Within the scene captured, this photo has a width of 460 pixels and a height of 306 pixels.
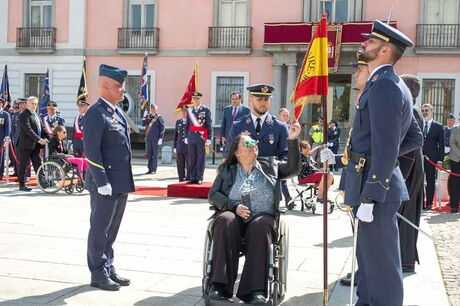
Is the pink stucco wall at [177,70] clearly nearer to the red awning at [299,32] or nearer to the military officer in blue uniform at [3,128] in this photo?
the red awning at [299,32]

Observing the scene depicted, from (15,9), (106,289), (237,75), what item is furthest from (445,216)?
(15,9)

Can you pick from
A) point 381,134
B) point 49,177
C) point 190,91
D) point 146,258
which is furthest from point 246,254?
point 190,91

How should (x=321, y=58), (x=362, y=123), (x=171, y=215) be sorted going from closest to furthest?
(x=362, y=123), (x=321, y=58), (x=171, y=215)

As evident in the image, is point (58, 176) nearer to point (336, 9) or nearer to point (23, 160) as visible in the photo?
point (23, 160)

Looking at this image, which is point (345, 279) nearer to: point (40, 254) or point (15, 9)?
point (40, 254)

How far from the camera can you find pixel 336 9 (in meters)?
25.2

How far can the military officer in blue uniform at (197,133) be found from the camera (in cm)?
1346

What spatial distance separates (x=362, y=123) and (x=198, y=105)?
31.3ft

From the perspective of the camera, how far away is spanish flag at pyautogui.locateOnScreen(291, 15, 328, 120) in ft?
17.2

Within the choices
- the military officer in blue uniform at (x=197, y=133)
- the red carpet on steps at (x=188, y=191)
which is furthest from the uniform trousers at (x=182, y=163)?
the red carpet on steps at (x=188, y=191)

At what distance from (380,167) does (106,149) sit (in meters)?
2.59

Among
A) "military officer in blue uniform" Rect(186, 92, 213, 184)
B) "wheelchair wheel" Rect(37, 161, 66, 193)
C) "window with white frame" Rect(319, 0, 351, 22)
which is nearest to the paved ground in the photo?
"wheelchair wheel" Rect(37, 161, 66, 193)

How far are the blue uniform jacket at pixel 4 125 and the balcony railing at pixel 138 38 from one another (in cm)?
1282

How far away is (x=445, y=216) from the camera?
10797mm
